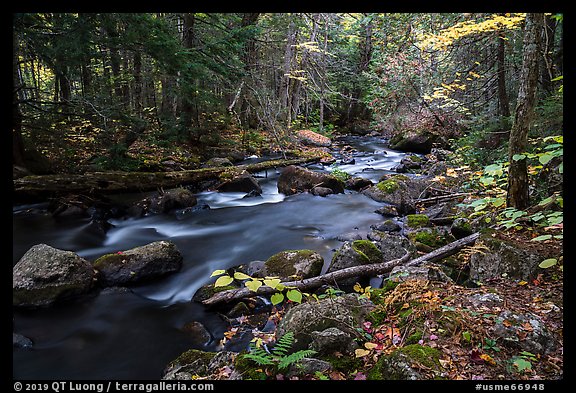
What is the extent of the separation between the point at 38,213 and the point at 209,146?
7.68 metres

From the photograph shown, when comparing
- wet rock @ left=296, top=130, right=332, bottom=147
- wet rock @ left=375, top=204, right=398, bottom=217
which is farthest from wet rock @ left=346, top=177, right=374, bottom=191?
wet rock @ left=296, top=130, right=332, bottom=147

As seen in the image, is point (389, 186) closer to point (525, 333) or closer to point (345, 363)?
point (525, 333)

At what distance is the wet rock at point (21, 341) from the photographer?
13.2 ft

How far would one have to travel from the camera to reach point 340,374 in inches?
99.1

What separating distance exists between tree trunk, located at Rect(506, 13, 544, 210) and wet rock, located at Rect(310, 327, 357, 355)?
3.07 metres

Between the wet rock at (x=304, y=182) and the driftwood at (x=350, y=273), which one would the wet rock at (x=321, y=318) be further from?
the wet rock at (x=304, y=182)

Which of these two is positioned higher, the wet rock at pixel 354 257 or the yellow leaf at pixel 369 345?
the yellow leaf at pixel 369 345

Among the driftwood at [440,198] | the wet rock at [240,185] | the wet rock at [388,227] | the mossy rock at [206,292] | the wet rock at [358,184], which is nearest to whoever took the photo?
the mossy rock at [206,292]

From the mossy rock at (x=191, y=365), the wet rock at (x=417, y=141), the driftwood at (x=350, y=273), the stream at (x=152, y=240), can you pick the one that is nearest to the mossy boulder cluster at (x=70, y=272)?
the stream at (x=152, y=240)

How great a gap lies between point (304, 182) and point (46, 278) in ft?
26.3

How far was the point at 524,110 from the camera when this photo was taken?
4.02 meters

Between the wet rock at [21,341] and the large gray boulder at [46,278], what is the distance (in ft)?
2.05
